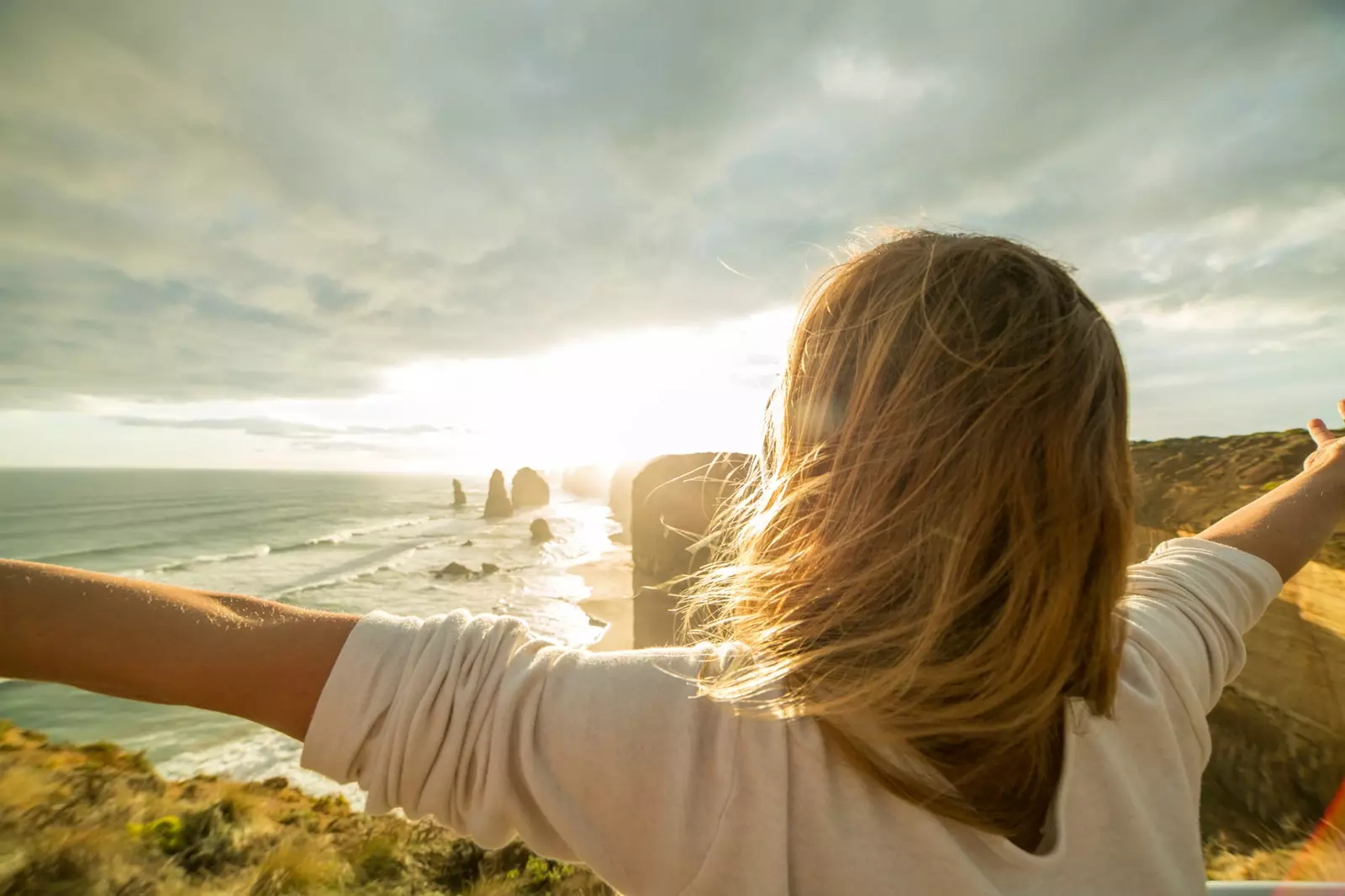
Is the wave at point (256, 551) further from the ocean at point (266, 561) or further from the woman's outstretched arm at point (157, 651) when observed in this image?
the woman's outstretched arm at point (157, 651)

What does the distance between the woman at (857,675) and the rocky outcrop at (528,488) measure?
65072mm

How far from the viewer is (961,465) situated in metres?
0.88

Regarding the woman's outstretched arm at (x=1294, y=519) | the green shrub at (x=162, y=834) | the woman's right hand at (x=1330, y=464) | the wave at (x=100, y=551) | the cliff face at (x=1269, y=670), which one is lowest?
the wave at (x=100, y=551)

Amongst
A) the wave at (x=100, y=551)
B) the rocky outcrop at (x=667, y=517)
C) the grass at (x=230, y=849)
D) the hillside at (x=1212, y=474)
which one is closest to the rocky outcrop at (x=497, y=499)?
the wave at (x=100, y=551)

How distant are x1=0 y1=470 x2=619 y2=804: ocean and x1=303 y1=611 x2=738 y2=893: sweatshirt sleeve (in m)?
10.6

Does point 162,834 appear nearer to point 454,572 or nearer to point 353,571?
point 454,572

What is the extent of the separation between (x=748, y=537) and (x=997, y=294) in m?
0.66

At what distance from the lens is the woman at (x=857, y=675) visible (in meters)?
0.83

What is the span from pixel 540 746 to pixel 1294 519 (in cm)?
251

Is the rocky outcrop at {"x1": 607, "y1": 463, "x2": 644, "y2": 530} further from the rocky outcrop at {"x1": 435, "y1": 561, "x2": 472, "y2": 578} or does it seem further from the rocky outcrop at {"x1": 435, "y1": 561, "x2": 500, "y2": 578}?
the rocky outcrop at {"x1": 435, "y1": 561, "x2": 472, "y2": 578}

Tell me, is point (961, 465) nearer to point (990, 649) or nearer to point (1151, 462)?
point (990, 649)

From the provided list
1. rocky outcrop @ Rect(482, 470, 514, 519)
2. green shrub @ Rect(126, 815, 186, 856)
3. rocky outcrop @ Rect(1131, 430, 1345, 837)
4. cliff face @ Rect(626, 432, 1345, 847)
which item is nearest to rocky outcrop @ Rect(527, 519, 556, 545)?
rocky outcrop @ Rect(482, 470, 514, 519)

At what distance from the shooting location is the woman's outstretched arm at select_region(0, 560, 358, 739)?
34.9 inches

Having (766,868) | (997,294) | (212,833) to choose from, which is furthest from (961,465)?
(212,833)
